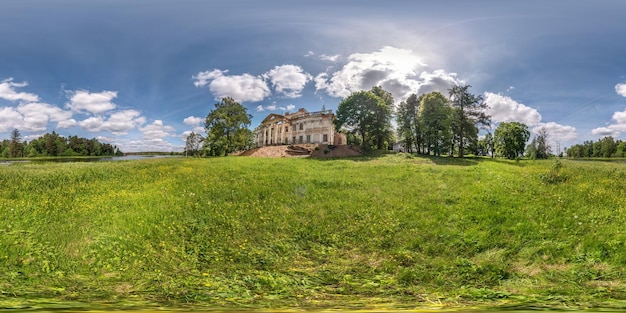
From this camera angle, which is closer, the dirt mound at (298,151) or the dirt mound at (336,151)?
the dirt mound at (298,151)

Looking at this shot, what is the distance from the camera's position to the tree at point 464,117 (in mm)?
10672

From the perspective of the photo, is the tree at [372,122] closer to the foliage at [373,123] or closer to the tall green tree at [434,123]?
the foliage at [373,123]

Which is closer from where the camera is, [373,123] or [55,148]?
[55,148]

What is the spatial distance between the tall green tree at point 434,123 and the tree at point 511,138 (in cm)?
452

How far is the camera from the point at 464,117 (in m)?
12.8

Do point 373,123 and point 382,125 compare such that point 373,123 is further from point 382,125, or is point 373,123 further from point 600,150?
point 600,150

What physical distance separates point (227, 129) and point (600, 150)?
12386mm

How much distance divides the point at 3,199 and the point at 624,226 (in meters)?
14.9

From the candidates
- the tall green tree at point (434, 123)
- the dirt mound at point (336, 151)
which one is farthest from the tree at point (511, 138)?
the dirt mound at point (336, 151)

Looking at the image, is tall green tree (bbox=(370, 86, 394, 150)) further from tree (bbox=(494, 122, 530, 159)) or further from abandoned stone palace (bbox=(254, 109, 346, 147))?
tree (bbox=(494, 122, 530, 159))

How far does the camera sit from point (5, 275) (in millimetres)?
4695

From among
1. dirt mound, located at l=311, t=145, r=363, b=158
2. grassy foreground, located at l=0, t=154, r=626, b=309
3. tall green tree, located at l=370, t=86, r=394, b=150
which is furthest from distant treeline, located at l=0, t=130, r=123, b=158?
tall green tree, located at l=370, t=86, r=394, b=150

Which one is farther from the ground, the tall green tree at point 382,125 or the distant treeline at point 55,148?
the tall green tree at point 382,125

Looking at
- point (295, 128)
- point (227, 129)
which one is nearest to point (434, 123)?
point (295, 128)
